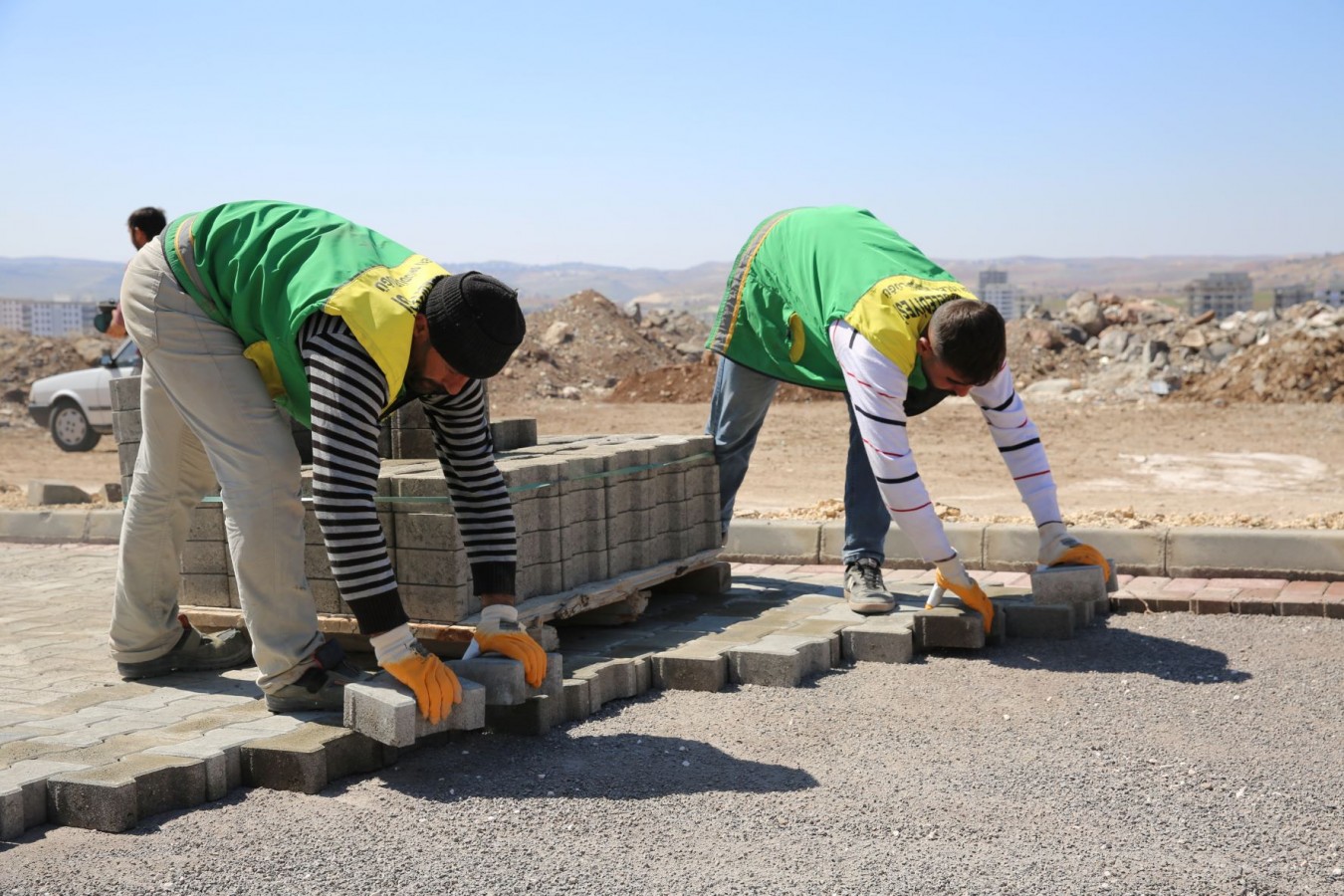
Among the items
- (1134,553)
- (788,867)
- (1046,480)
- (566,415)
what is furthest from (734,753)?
(566,415)

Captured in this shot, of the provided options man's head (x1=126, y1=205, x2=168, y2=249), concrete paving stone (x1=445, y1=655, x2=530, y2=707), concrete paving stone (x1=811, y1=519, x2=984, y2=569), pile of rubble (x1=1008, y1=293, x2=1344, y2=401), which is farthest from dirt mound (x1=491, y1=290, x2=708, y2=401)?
concrete paving stone (x1=445, y1=655, x2=530, y2=707)

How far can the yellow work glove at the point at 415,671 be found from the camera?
12.3ft

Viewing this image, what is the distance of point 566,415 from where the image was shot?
1866 cm

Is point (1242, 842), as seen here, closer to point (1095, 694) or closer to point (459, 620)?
point (1095, 694)

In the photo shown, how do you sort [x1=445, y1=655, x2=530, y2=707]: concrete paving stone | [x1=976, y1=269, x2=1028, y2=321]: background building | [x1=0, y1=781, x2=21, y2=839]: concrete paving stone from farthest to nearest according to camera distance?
1. [x1=976, y1=269, x2=1028, y2=321]: background building
2. [x1=445, y1=655, x2=530, y2=707]: concrete paving stone
3. [x1=0, y1=781, x2=21, y2=839]: concrete paving stone

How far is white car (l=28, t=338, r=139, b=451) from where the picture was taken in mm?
16156

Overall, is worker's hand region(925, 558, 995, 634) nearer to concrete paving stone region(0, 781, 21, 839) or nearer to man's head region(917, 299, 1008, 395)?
man's head region(917, 299, 1008, 395)

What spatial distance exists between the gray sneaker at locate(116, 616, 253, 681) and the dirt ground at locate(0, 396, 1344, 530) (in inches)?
165

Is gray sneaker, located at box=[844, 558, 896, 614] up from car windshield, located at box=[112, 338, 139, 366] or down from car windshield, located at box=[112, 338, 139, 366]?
down

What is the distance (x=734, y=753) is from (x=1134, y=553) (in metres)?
3.36

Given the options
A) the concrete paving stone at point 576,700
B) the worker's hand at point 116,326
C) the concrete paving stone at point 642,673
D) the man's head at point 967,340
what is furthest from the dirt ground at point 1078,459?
the concrete paving stone at point 576,700

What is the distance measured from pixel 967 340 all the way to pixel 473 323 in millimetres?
1968

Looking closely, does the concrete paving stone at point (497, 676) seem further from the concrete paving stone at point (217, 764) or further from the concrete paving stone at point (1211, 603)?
the concrete paving stone at point (1211, 603)

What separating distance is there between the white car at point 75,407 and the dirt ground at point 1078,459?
0.27 m
